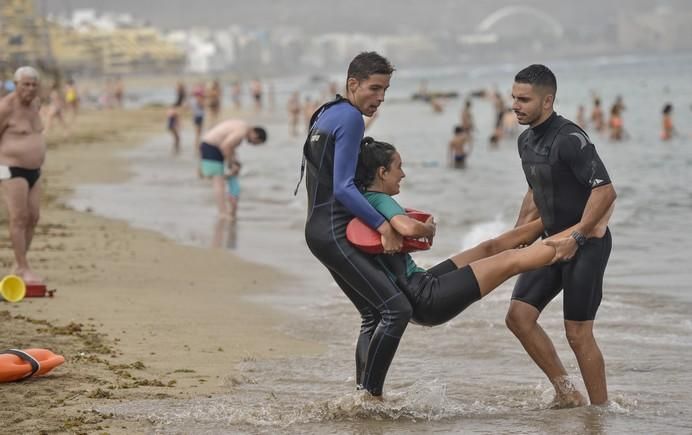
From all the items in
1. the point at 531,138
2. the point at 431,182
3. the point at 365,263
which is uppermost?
the point at 531,138

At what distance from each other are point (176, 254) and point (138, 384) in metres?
5.82

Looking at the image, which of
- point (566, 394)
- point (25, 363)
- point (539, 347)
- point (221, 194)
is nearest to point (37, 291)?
point (25, 363)

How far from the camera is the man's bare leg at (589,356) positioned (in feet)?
20.9

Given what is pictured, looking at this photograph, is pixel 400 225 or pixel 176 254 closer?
pixel 400 225

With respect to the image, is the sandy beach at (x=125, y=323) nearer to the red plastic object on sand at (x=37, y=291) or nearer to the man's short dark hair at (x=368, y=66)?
the red plastic object on sand at (x=37, y=291)

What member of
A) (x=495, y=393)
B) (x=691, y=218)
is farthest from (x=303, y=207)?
(x=495, y=393)

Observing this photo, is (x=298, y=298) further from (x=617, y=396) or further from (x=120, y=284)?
(x=617, y=396)

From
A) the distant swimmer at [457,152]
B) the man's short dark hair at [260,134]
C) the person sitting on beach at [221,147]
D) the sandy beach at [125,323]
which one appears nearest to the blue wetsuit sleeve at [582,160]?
the sandy beach at [125,323]

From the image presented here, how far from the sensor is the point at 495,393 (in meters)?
6.95

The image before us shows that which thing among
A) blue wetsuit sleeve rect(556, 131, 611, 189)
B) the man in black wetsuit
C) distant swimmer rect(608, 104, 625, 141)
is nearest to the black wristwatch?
the man in black wetsuit

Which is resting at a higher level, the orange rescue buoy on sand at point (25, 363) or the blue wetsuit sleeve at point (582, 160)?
the blue wetsuit sleeve at point (582, 160)

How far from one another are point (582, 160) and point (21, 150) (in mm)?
4815

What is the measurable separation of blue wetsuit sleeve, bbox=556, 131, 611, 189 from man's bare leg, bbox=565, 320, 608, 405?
0.74m

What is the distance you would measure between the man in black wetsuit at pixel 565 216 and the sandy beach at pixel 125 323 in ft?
5.72
